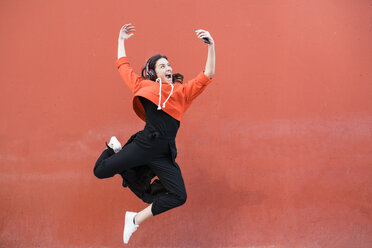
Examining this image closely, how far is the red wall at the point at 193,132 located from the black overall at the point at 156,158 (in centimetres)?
63

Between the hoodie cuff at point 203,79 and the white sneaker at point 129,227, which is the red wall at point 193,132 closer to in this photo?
the white sneaker at point 129,227

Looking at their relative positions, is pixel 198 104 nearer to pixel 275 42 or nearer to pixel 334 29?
pixel 275 42

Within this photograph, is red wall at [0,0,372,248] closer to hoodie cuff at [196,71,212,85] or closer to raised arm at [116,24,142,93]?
raised arm at [116,24,142,93]

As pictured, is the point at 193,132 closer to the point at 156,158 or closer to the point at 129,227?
the point at 156,158

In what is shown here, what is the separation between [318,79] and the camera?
2855 millimetres

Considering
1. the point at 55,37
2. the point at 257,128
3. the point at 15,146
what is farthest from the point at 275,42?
the point at 15,146

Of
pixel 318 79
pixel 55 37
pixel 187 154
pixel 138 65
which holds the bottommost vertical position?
pixel 187 154

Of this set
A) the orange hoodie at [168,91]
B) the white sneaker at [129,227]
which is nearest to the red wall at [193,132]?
the white sneaker at [129,227]

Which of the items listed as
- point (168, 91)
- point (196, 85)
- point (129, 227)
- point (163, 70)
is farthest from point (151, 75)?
point (129, 227)

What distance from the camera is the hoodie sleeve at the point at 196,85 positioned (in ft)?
6.89

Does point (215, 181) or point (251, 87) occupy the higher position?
point (251, 87)

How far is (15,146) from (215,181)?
5.26 feet

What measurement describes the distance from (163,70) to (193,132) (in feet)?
2.31

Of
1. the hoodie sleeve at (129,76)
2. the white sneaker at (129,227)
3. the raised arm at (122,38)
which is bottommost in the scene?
the white sneaker at (129,227)
